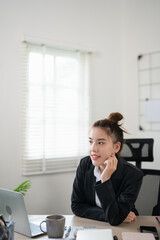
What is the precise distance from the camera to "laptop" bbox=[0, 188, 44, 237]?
1.18m

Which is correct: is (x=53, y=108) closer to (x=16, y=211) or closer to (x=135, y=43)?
(x=135, y=43)

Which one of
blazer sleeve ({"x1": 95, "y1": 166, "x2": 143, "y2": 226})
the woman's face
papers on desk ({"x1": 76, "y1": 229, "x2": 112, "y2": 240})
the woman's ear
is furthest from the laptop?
the woman's ear

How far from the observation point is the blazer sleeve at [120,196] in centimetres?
142

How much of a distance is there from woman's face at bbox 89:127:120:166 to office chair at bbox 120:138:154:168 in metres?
0.58

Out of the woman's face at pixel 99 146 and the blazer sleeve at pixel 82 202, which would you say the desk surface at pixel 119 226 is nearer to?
the blazer sleeve at pixel 82 202

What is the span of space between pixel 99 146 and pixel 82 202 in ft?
1.26

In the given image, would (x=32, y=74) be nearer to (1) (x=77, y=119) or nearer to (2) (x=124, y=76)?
(1) (x=77, y=119)

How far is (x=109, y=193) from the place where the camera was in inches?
57.9

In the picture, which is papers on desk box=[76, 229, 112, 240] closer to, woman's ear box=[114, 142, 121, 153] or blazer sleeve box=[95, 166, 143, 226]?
blazer sleeve box=[95, 166, 143, 226]

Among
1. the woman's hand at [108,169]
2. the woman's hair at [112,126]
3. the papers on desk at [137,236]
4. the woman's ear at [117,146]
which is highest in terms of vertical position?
the woman's hair at [112,126]

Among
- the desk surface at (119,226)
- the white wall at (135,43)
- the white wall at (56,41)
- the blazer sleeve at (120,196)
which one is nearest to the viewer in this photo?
the desk surface at (119,226)

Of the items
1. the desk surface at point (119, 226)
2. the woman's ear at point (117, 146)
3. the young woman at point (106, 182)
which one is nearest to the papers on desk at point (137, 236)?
the desk surface at point (119, 226)

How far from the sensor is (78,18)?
126 inches

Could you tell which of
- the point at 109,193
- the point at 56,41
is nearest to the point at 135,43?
the point at 56,41
